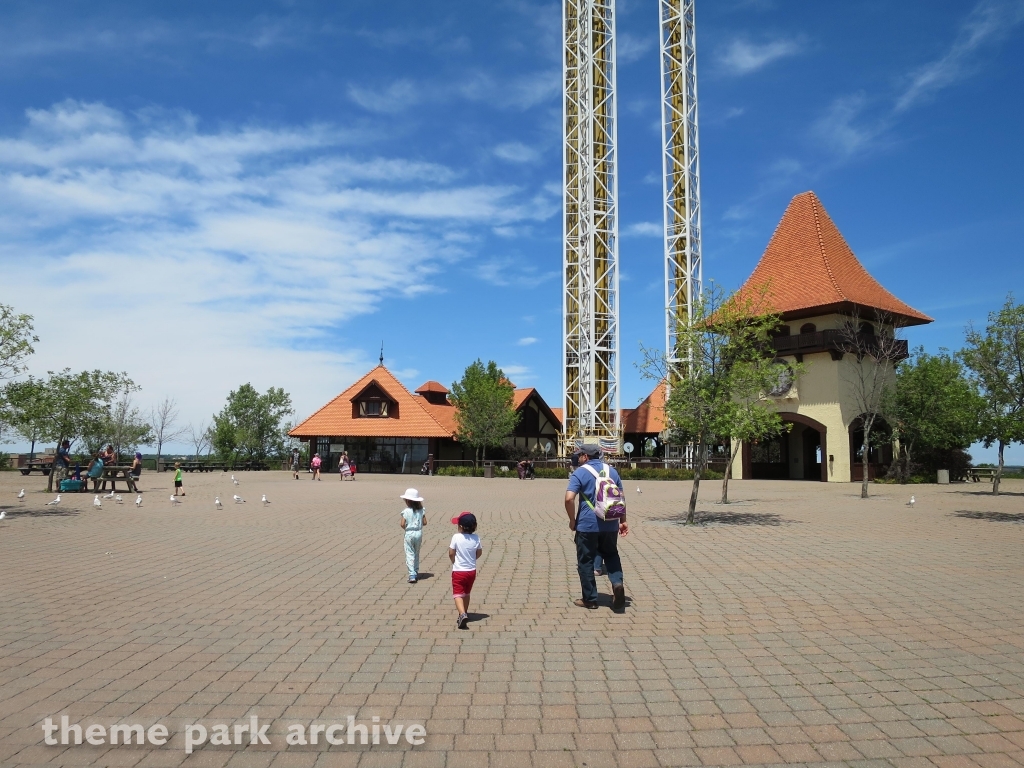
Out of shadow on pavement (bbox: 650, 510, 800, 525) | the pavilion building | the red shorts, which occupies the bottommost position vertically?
shadow on pavement (bbox: 650, 510, 800, 525)

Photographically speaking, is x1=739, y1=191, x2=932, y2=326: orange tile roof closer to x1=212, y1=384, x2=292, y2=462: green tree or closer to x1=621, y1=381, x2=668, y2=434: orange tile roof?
x1=621, y1=381, x2=668, y2=434: orange tile roof

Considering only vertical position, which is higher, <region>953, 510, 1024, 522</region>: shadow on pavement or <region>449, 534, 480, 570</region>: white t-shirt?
<region>449, 534, 480, 570</region>: white t-shirt

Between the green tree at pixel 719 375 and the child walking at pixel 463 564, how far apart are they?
939 centimetres

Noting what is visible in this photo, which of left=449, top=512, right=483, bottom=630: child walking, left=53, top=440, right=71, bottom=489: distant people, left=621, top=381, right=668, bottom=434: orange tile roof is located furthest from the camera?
left=621, top=381, right=668, bottom=434: orange tile roof

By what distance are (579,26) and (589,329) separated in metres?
20.6

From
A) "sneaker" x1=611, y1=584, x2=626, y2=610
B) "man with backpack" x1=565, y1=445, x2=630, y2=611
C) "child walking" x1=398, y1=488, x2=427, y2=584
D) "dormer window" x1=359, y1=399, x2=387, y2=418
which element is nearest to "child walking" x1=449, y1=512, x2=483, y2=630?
"man with backpack" x1=565, y1=445, x2=630, y2=611

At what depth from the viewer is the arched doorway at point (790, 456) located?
40062 millimetres

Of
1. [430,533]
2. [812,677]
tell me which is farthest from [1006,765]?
[430,533]

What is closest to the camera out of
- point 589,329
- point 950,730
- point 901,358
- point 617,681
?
point 950,730

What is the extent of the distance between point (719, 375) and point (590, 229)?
33.8m

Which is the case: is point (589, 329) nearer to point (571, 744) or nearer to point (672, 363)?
point (672, 363)

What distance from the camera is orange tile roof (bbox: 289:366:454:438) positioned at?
47.9m

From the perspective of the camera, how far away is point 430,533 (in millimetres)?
13695

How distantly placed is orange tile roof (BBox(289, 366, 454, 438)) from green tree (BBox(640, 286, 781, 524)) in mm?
31552
